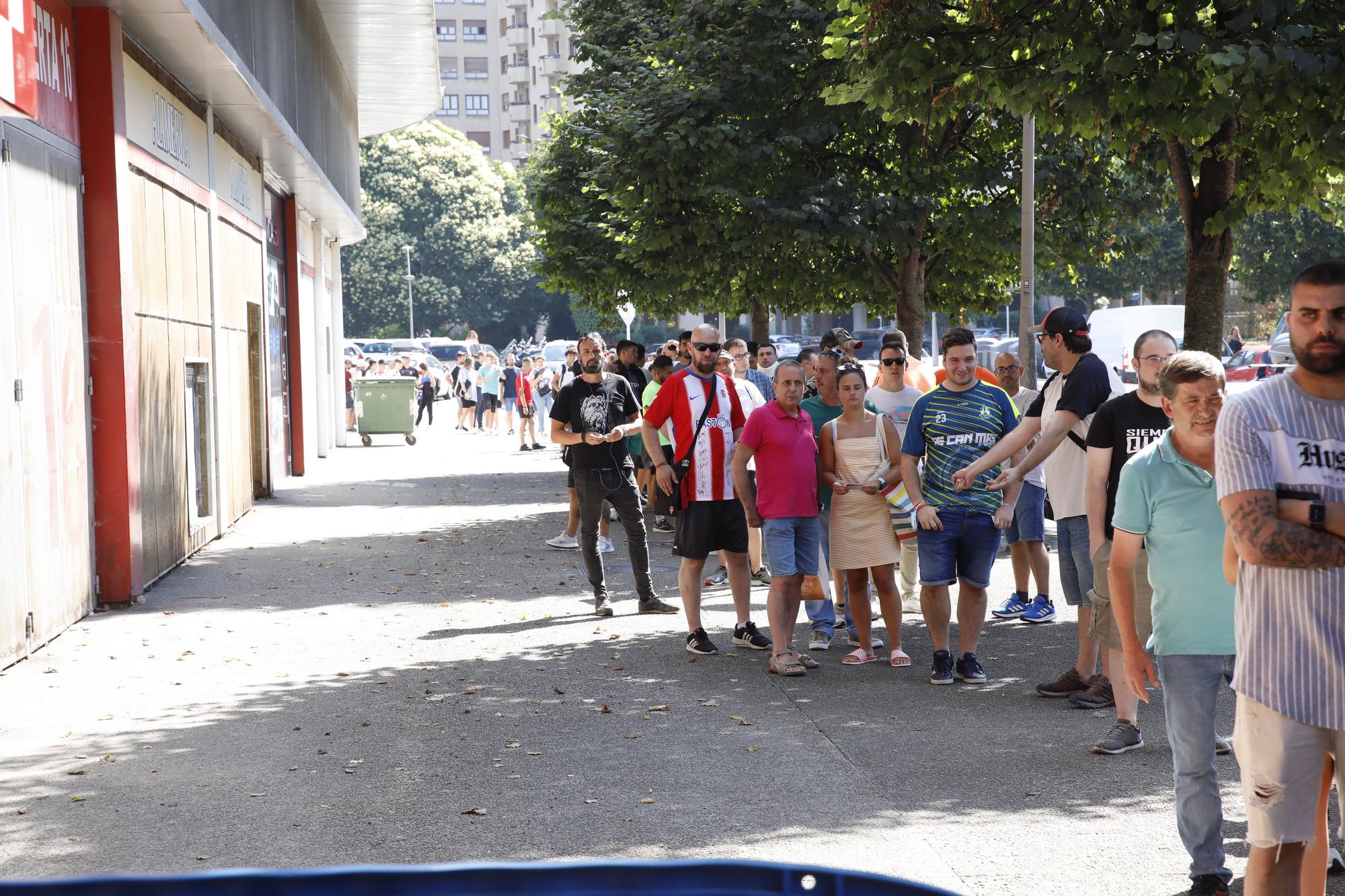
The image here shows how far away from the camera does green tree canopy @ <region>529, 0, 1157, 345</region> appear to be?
17266 millimetres

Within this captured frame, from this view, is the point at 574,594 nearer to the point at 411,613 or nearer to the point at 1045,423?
the point at 411,613

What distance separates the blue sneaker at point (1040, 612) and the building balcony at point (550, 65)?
95.8 meters

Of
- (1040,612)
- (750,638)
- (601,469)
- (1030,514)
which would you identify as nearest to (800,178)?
(601,469)

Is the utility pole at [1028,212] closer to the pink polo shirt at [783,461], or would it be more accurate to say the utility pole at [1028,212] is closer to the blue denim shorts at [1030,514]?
the blue denim shorts at [1030,514]

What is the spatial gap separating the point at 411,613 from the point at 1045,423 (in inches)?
192

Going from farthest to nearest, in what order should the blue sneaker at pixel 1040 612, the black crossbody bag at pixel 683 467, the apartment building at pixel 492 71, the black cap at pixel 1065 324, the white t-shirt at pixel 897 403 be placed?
the apartment building at pixel 492 71
the blue sneaker at pixel 1040 612
the white t-shirt at pixel 897 403
the black crossbody bag at pixel 683 467
the black cap at pixel 1065 324

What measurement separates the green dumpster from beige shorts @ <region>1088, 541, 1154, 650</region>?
25.1 m

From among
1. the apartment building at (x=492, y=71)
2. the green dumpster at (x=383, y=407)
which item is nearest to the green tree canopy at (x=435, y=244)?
the apartment building at (x=492, y=71)

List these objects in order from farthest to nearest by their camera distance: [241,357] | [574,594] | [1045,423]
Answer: [241,357] → [574,594] → [1045,423]

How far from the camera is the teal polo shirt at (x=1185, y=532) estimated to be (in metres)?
4.65

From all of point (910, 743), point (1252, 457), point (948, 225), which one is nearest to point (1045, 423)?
point (910, 743)

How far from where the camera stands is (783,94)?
1803cm

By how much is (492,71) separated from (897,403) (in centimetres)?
11421

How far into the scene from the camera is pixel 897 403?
9.63 meters
